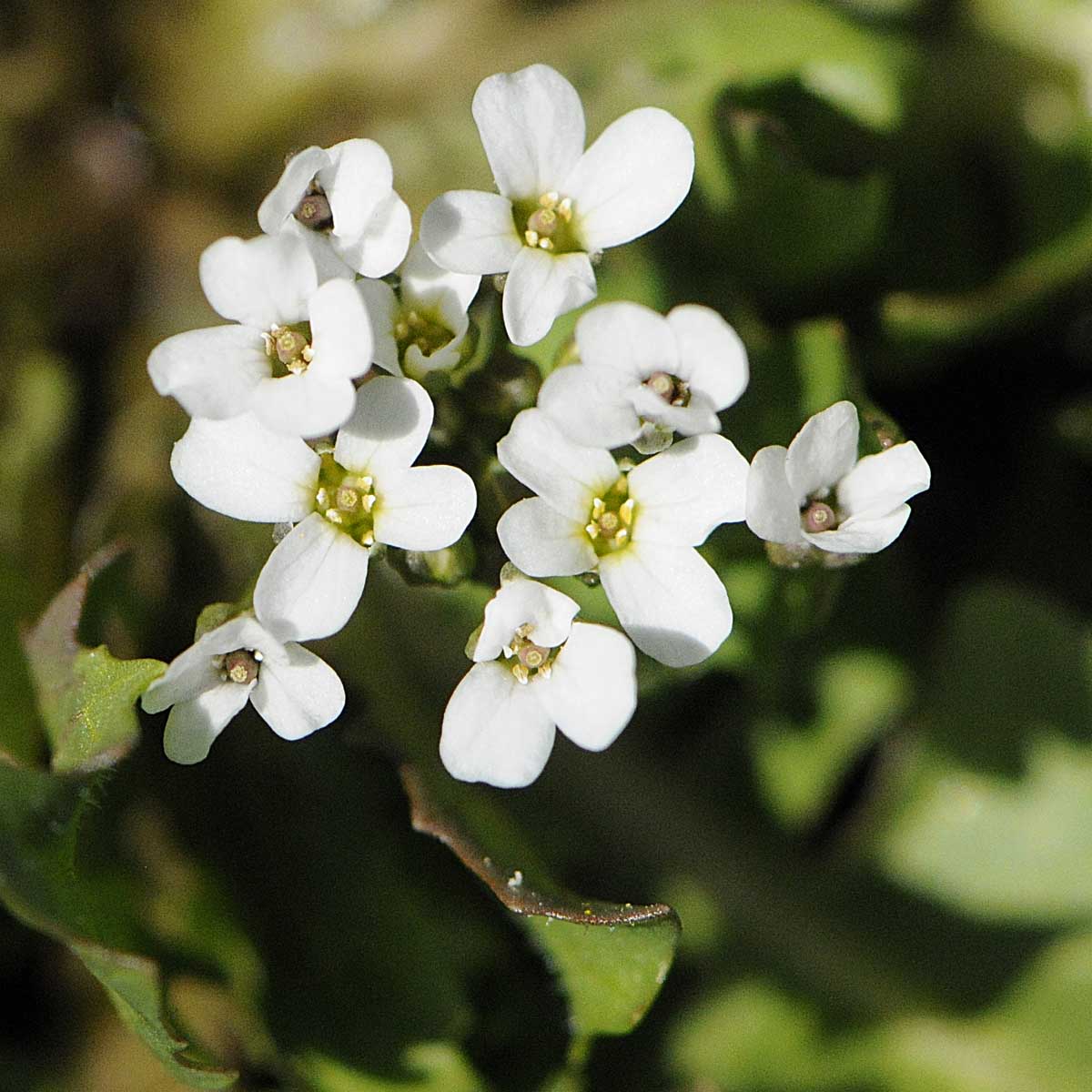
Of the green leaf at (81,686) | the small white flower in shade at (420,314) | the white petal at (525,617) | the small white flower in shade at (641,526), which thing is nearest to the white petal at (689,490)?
the small white flower in shade at (641,526)

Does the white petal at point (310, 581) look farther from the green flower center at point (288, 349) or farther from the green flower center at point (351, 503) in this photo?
the green flower center at point (288, 349)

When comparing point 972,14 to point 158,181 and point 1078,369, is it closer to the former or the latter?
point 1078,369

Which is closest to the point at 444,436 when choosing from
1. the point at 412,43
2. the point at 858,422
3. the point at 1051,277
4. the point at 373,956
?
the point at 858,422

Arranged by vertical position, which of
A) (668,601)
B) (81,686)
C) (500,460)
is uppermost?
(500,460)

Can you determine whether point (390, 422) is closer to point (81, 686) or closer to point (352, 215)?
point (352, 215)

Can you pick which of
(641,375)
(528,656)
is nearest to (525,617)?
(528,656)

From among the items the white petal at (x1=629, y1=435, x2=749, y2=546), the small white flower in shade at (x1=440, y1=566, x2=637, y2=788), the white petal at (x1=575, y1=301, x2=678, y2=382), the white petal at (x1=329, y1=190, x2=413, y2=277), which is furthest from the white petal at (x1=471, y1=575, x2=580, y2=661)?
the white petal at (x1=329, y1=190, x2=413, y2=277)
